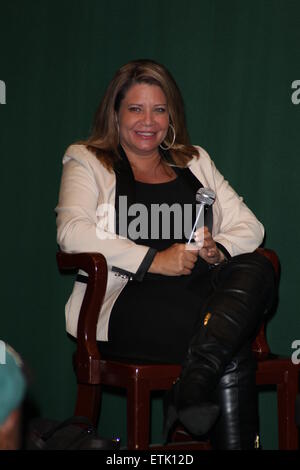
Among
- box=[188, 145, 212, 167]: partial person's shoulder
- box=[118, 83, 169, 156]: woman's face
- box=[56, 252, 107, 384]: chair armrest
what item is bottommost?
box=[56, 252, 107, 384]: chair armrest

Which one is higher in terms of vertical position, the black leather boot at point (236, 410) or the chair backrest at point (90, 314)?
the chair backrest at point (90, 314)

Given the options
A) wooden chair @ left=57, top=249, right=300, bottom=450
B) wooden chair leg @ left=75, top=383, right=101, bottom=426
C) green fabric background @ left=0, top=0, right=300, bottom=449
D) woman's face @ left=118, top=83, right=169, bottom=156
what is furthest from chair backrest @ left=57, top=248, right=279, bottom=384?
green fabric background @ left=0, top=0, right=300, bottom=449

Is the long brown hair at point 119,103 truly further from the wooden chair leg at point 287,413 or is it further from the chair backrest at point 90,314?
the wooden chair leg at point 287,413

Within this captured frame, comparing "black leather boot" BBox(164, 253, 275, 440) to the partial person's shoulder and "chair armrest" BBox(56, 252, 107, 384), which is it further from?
the partial person's shoulder

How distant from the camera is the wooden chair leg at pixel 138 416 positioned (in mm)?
2049

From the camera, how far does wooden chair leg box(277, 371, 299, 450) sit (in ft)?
7.45

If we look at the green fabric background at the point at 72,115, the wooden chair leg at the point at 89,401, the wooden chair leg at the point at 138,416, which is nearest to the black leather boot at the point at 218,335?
the wooden chair leg at the point at 138,416

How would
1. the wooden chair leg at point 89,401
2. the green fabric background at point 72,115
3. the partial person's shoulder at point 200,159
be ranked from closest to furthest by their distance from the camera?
1. the wooden chair leg at point 89,401
2. the partial person's shoulder at point 200,159
3. the green fabric background at point 72,115

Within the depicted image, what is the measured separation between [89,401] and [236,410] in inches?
23.6

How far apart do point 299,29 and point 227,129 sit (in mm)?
468

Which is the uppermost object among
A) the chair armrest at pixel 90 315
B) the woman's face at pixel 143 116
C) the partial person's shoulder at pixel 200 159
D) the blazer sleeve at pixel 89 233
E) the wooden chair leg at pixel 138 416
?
the woman's face at pixel 143 116

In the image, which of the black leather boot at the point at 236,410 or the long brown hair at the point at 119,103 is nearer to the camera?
the black leather boot at the point at 236,410
